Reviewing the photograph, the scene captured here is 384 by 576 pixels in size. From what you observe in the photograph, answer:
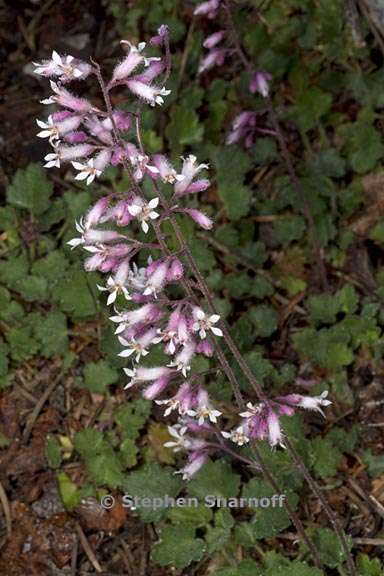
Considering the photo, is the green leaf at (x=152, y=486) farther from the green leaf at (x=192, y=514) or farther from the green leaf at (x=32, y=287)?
the green leaf at (x=32, y=287)

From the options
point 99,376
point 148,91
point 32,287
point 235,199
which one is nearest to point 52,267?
point 32,287

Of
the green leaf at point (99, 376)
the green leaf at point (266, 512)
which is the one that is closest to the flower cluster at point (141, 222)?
the green leaf at point (266, 512)

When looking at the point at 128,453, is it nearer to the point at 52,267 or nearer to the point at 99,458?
the point at 99,458

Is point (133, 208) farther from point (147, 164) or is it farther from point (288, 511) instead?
point (288, 511)

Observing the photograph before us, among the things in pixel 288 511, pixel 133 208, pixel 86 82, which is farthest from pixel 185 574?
pixel 86 82

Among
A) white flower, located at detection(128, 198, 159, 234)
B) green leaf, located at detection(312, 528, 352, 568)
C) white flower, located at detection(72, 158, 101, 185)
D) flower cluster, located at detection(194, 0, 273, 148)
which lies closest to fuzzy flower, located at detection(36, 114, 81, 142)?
white flower, located at detection(72, 158, 101, 185)

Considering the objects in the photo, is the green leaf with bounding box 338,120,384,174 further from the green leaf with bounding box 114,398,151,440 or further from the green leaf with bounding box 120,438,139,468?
the green leaf with bounding box 120,438,139,468
